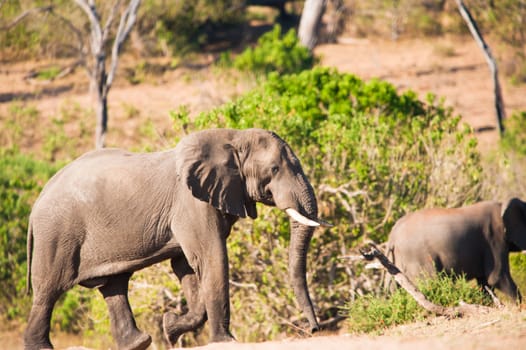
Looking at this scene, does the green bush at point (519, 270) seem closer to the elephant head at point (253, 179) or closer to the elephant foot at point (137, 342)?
the elephant head at point (253, 179)

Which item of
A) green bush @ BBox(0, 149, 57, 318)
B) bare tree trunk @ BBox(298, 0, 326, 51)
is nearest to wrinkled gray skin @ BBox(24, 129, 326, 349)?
green bush @ BBox(0, 149, 57, 318)

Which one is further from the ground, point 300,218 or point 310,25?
point 300,218

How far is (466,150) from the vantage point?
1354 cm

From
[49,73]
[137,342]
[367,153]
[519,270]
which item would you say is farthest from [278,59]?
[137,342]

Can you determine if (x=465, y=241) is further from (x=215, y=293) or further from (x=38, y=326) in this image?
(x=38, y=326)

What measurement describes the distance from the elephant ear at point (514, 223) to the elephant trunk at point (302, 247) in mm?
3475

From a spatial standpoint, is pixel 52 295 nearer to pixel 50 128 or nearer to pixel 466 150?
pixel 466 150

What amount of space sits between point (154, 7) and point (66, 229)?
21635 mm

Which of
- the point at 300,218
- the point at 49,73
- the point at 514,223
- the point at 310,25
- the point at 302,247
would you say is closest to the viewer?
the point at 300,218

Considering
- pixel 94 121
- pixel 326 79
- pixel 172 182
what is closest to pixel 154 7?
pixel 94 121

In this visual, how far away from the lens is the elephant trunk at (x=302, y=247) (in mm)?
8188

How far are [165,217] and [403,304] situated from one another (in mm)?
2378

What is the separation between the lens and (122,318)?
859 centimetres

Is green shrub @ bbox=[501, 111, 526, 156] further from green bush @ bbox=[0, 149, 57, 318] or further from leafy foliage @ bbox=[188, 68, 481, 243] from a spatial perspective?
green bush @ bbox=[0, 149, 57, 318]
